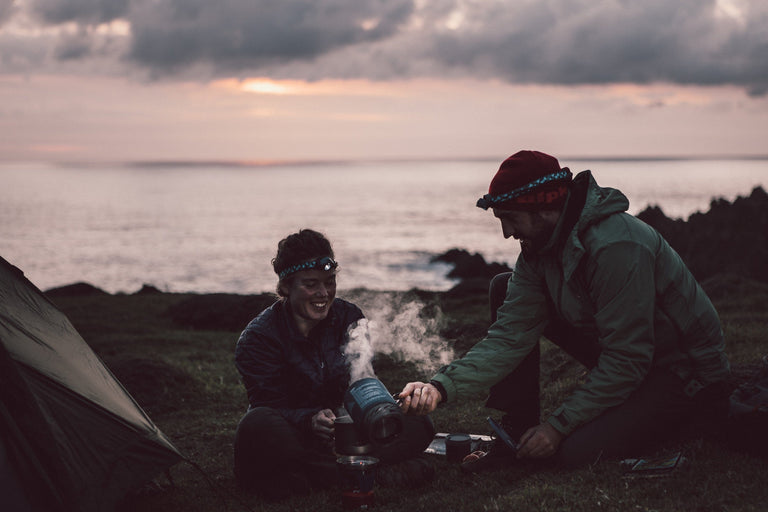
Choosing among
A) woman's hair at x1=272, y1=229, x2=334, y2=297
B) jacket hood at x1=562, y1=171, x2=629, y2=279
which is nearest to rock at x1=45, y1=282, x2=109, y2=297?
woman's hair at x1=272, y1=229, x2=334, y2=297

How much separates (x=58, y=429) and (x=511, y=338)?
330 centimetres

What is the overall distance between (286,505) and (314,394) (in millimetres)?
893

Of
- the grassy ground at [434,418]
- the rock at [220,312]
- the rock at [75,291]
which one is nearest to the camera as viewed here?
the grassy ground at [434,418]

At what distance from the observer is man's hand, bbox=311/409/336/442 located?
5.45m

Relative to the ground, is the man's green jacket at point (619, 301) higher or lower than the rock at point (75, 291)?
higher

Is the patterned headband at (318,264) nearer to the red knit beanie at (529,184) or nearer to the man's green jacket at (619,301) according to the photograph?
the man's green jacket at (619,301)

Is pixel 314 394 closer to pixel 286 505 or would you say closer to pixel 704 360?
pixel 286 505

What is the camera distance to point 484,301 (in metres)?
17.8

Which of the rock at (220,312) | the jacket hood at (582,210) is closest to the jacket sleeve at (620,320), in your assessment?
the jacket hood at (582,210)

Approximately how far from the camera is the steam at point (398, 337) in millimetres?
6086

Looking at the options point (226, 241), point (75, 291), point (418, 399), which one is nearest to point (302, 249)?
point (418, 399)

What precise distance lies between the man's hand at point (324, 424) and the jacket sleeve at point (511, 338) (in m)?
0.94

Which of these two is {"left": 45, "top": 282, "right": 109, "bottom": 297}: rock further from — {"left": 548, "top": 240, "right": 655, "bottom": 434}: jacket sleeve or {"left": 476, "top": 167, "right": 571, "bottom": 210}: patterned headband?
{"left": 548, "top": 240, "right": 655, "bottom": 434}: jacket sleeve

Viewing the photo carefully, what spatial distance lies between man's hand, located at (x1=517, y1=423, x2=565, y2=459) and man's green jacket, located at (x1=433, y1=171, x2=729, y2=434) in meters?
0.07
